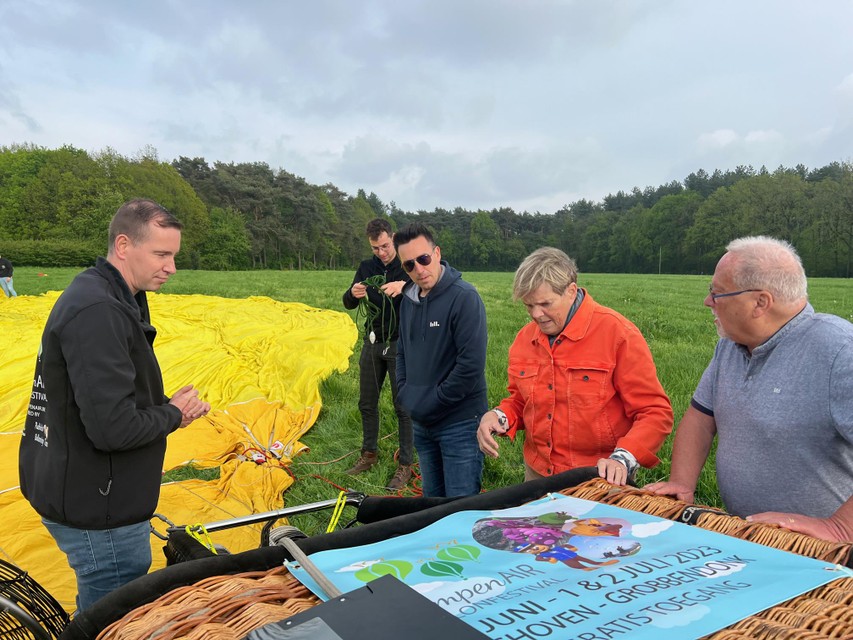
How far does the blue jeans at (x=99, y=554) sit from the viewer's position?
6.61 feet

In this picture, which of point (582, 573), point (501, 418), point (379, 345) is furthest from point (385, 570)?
point (379, 345)

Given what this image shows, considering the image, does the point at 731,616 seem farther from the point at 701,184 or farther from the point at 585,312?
the point at 701,184

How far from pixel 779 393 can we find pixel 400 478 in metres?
3.13

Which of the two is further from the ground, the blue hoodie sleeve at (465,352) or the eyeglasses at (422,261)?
the eyeglasses at (422,261)

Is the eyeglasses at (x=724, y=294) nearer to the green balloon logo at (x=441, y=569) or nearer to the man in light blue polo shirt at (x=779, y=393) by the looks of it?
the man in light blue polo shirt at (x=779, y=393)

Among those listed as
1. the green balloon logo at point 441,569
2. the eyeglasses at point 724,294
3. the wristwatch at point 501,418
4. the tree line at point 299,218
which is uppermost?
the tree line at point 299,218

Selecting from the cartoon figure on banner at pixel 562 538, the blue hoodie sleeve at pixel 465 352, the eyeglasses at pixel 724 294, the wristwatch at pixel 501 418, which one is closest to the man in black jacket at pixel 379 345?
the blue hoodie sleeve at pixel 465 352

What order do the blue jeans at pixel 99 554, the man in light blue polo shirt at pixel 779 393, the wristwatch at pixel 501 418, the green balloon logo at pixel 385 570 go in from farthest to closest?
the wristwatch at pixel 501 418, the blue jeans at pixel 99 554, the man in light blue polo shirt at pixel 779 393, the green balloon logo at pixel 385 570

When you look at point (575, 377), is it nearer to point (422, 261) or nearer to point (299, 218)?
point (422, 261)

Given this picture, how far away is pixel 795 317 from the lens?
6.49 ft

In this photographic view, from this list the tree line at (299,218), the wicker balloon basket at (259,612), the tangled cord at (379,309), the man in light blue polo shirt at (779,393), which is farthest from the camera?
the tree line at (299,218)

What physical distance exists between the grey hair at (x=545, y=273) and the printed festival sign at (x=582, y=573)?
118 cm

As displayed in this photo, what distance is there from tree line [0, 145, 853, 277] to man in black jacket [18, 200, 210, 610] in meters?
34.7

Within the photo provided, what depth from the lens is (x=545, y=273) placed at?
2.47 meters
